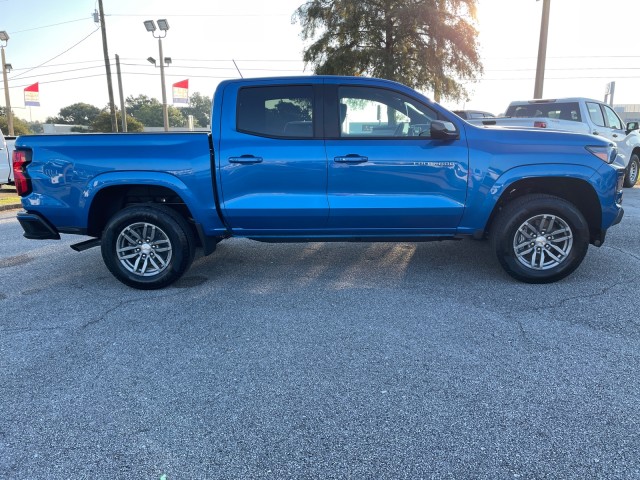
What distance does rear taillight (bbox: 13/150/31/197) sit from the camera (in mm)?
4539

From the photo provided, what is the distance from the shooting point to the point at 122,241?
188 inches

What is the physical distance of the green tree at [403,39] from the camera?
18.4m

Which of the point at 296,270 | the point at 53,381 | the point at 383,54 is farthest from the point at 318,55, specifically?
the point at 53,381

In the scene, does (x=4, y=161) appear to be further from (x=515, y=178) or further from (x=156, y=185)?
(x=515, y=178)

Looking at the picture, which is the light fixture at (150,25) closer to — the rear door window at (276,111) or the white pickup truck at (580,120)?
the white pickup truck at (580,120)

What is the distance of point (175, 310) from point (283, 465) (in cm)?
232

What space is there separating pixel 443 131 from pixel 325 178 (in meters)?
1.17

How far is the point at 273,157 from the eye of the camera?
4512 millimetres

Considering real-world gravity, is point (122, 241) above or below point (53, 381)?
above

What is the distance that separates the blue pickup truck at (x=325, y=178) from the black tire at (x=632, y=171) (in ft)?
30.1

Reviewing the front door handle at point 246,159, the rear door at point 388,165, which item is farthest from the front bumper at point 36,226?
the rear door at point 388,165

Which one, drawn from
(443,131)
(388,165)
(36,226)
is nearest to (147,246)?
(36,226)

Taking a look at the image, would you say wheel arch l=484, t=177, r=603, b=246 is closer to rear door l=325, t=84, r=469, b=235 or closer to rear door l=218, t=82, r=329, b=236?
rear door l=325, t=84, r=469, b=235

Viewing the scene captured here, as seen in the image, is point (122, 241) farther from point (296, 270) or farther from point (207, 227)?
point (296, 270)
